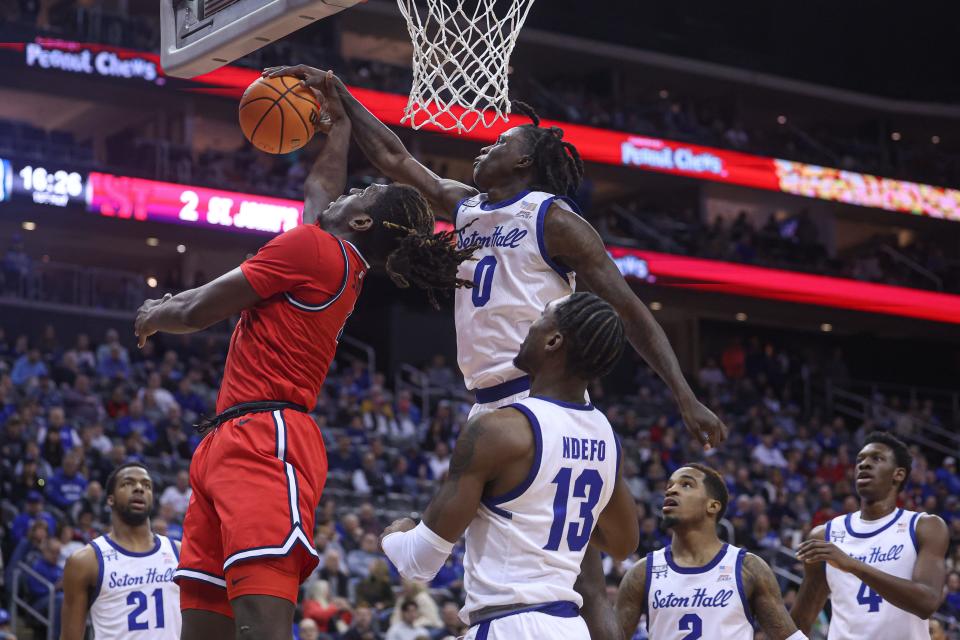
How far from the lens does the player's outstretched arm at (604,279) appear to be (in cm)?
520

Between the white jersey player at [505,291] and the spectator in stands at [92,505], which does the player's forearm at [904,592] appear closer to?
the white jersey player at [505,291]

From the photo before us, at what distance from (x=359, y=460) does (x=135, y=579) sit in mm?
9786

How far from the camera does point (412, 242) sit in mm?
4809

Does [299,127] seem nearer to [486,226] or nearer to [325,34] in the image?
[486,226]

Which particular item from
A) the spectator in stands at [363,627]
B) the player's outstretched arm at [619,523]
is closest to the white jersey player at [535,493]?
the player's outstretched arm at [619,523]

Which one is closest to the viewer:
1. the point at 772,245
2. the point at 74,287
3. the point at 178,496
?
the point at 178,496

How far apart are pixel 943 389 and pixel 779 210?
5.92 m

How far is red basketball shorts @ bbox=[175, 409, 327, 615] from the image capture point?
4.35m

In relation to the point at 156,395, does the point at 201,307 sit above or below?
below

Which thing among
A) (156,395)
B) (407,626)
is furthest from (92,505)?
(156,395)

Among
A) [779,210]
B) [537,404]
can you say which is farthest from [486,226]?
[779,210]

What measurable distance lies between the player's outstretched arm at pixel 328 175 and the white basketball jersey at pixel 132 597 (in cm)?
294

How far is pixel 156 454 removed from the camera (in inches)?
603

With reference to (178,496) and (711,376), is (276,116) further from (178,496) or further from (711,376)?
(711,376)
